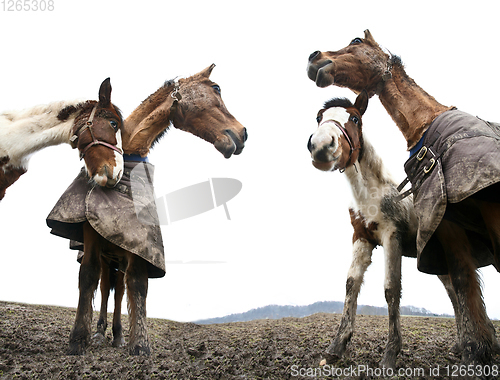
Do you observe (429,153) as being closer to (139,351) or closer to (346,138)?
(346,138)

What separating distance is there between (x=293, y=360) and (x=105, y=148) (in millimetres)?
3018

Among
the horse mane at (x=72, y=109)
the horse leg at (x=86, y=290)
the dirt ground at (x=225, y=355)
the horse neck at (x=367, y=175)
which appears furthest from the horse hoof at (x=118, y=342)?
the horse neck at (x=367, y=175)

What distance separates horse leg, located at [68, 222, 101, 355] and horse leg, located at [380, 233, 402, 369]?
3.02 metres

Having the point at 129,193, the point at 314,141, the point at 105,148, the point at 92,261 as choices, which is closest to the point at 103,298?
the point at 92,261

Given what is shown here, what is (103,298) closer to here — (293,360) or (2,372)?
(2,372)

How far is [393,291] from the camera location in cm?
350

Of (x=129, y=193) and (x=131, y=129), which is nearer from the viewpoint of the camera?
(x=129, y=193)

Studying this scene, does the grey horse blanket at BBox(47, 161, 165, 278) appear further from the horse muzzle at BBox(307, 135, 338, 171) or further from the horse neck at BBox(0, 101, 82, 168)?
the horse muzzle at BBox(307, 135, 338, 171)

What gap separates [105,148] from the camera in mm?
3740

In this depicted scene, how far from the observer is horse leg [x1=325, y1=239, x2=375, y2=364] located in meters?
3.45

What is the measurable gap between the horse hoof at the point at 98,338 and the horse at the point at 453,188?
13.5ft

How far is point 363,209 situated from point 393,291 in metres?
0.96

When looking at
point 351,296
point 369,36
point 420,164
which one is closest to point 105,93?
point 369,36

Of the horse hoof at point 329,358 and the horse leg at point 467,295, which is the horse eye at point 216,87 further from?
the horse hoof at point 329,358
